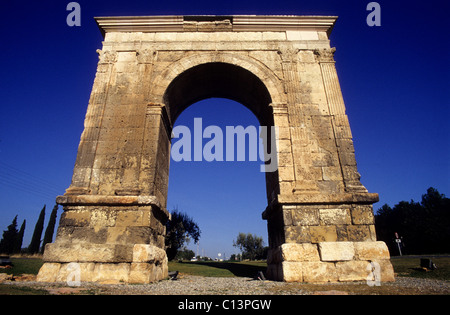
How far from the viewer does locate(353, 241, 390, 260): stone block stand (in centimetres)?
570

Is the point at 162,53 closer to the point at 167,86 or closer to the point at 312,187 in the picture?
the point at 167,86

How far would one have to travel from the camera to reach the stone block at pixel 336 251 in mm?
5664

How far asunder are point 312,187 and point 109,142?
19.1 ft

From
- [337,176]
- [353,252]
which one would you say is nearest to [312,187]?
[337,176]

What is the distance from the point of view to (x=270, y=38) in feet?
28.4

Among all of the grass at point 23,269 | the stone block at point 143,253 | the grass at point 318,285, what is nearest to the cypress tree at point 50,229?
the grass at point 318,285

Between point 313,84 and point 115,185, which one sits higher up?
point 313,84

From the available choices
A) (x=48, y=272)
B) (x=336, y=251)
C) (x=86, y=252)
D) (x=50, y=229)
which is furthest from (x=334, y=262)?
(x=50, y=229)

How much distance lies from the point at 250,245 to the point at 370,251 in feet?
189

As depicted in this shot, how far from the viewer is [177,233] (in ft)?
100

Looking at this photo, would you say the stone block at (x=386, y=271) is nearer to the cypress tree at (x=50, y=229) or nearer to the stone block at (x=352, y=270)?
the stone block at (x=352, y=270)

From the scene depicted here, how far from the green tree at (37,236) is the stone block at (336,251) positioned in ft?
120

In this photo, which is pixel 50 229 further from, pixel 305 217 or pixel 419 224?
pixel 419 224

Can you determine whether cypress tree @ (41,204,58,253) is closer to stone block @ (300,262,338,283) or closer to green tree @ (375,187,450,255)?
stone block @ (300,262,338,283)
